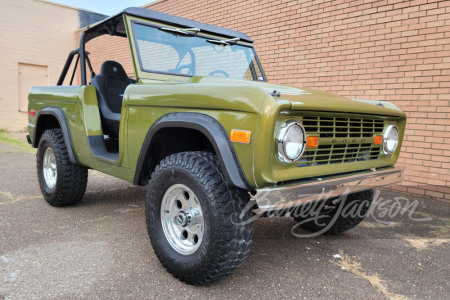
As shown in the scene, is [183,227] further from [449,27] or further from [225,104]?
[449,27]

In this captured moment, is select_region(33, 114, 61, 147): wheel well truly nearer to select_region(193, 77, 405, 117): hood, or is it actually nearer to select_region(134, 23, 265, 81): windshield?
select_region(134, 23, 265, 81): windshield

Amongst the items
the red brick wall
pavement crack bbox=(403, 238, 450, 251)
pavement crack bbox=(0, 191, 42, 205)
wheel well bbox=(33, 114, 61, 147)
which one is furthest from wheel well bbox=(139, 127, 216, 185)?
the red brick wall

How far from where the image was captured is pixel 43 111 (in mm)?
3848

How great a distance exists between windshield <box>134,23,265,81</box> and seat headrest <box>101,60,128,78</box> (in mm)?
1143

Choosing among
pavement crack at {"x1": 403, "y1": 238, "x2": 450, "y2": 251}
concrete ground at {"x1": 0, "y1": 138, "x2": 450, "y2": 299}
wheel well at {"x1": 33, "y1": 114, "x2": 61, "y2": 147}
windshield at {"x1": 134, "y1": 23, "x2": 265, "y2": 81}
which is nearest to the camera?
concrete ground at {"x1": 0, "y1": 138, "x2": 450, "y2": 299}

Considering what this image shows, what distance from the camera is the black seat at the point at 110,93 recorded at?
3.47m

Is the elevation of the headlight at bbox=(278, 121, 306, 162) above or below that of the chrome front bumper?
above

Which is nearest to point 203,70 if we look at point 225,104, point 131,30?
point 131,30

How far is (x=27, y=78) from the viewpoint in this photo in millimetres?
11766

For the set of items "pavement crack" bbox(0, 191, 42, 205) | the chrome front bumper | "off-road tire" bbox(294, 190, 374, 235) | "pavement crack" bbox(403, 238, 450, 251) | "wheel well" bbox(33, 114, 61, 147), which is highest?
"wheel well" bbox(33, 114, 61, 147)

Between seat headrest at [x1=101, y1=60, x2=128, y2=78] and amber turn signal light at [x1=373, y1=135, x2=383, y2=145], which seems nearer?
amber turn signal light at [x1=373, y1=135, x2=383, y2=145]

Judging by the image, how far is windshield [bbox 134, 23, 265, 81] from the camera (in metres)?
2.93

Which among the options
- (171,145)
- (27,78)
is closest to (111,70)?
(171,145)

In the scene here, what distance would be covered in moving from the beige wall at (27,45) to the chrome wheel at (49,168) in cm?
908
